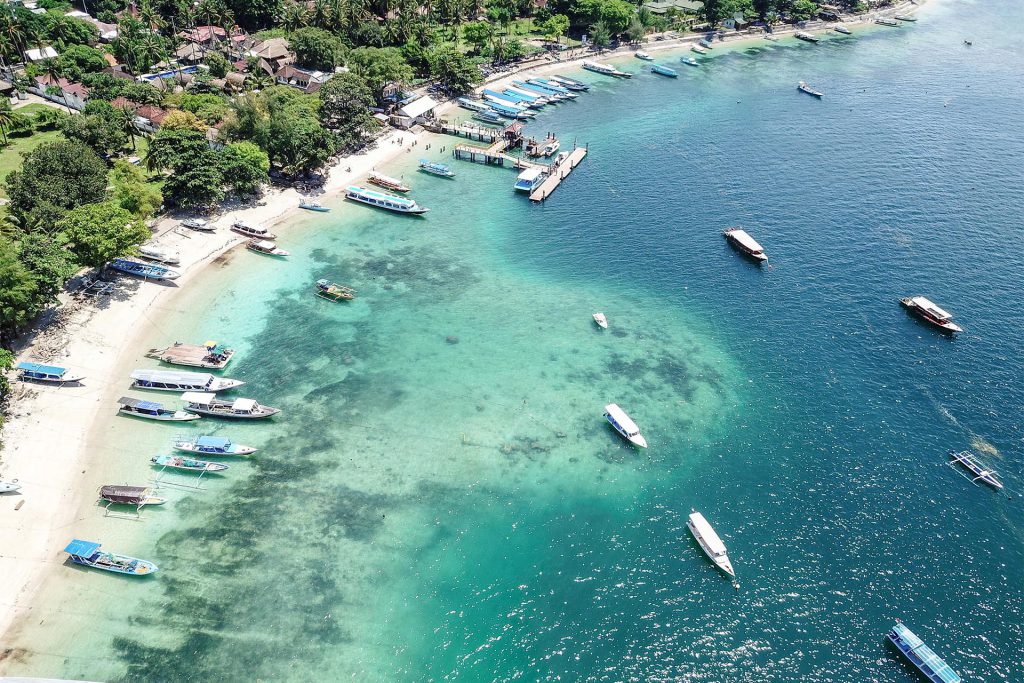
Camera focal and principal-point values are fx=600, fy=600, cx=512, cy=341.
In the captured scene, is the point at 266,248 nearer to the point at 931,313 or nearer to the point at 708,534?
the point at 708,534

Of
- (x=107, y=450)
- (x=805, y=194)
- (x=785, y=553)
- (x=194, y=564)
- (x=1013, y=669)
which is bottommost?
(x=1013, y=669)

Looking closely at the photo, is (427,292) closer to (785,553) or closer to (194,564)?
(194,564)

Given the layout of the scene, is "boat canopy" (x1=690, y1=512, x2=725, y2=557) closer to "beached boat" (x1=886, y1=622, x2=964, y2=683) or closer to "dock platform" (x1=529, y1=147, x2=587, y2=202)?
"beached boat" (x1=886, y1=622, x2=964, y2=683)

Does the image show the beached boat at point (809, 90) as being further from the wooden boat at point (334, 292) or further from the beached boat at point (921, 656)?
the beached boat at point (921, 656)

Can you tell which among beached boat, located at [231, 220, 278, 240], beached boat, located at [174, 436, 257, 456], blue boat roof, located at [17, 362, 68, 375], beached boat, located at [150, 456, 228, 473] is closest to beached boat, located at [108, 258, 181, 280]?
beached boat, located at [231, 220, 278, 240]

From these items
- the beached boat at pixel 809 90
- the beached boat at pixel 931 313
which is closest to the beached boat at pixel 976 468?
the beached boat at pixel 931 313

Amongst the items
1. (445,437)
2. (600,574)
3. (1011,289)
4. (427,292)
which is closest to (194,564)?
(445,437)
